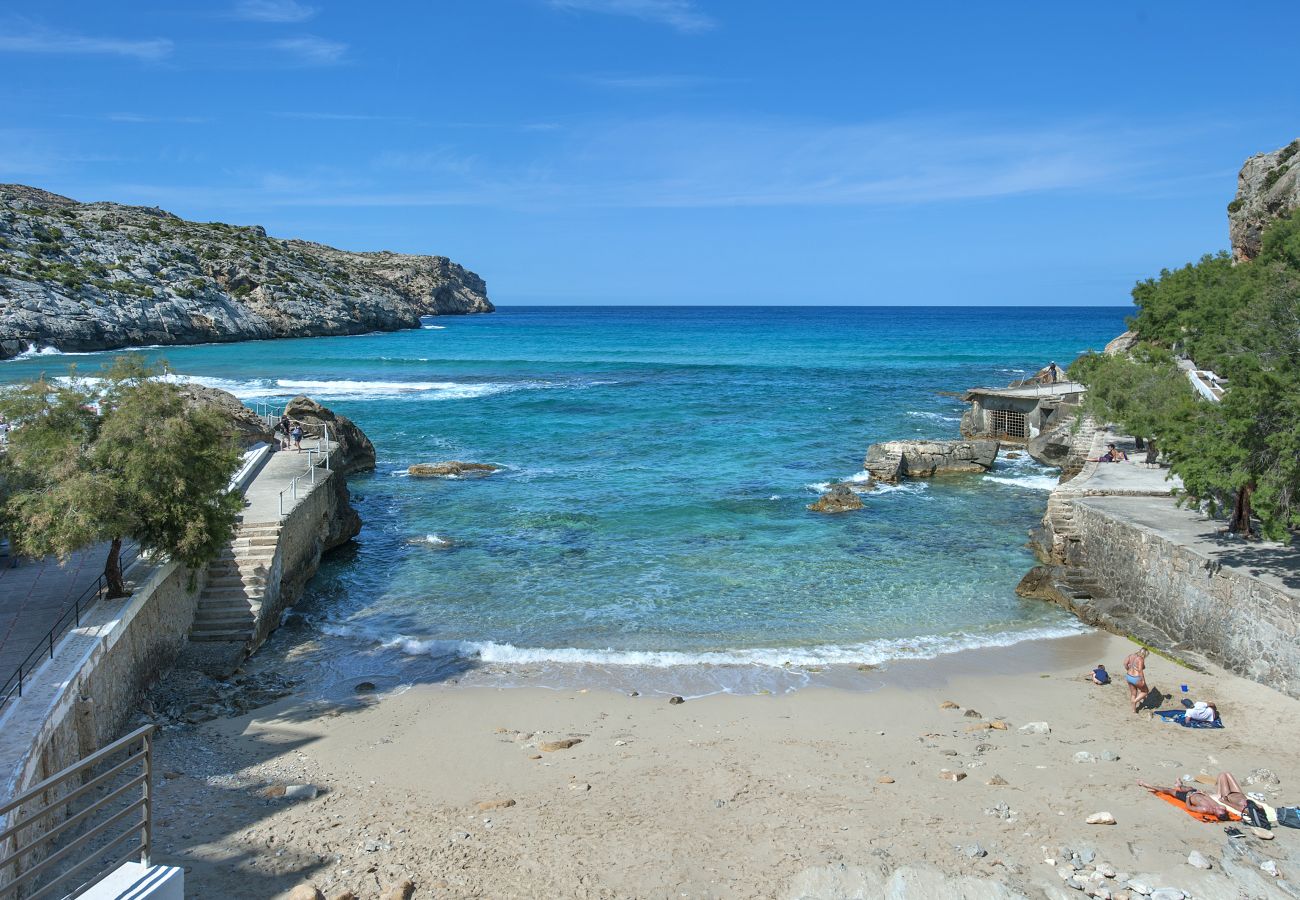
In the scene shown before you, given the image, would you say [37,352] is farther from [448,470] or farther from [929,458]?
[929,458]

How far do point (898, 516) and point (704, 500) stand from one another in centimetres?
590

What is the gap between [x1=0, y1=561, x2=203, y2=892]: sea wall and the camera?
9555 mm

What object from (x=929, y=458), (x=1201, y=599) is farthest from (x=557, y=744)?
(x=929, y=458)

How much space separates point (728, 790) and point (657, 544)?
1232 centimetres

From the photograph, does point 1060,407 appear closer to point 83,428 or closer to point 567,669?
point 567,669

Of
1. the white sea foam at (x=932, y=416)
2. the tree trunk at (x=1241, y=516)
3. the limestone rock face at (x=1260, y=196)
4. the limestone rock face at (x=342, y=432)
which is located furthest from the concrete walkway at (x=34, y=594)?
the limestone rock face at (x=1260, y=196)

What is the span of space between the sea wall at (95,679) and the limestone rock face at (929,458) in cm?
2252

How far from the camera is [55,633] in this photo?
41.0 feet

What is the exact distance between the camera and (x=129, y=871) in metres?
6.59

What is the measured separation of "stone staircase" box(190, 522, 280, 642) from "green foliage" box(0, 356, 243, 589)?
5.92 ft

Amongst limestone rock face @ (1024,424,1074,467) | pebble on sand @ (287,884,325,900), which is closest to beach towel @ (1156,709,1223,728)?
pebble on sand @ (287,884,325,900)

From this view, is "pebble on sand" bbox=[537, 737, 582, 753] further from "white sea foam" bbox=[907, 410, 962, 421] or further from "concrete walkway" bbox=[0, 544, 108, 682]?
"white sea foam" bbox=[907, 410, 962, 421]

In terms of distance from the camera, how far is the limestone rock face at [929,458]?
3144cm

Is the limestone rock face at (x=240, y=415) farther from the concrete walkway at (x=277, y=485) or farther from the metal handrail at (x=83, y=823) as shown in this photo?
the metal handrail at (x=83, y=823)
